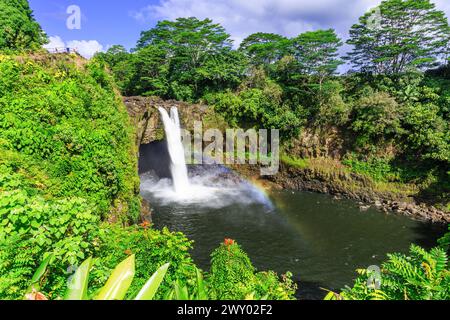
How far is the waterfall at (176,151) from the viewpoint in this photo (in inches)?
1017

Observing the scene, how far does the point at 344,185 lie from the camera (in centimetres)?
2448

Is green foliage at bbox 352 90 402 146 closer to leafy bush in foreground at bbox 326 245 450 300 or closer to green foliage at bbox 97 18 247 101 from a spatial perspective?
green foliage at bbox 97 18 247 101

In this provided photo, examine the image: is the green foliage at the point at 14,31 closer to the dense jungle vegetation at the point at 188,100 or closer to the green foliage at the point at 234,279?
the dense jungle vegetation at the point at 188,100

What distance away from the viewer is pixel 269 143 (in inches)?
1123

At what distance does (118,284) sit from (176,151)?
24.6 m

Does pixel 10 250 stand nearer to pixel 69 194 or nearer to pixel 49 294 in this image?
pixel 49 294

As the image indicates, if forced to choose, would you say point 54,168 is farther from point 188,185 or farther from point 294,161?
point 294,161

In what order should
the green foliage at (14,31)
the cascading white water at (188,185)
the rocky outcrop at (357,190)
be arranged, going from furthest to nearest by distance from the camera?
1. the cascading white water at (188,185)
2. the rocky outcrop at (357,190)
3. the green foliage at (14,31)

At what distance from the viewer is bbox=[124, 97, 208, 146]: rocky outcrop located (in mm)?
24219

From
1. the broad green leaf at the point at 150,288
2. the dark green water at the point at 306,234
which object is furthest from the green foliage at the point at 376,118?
the broad green leaf at the point at 150,288

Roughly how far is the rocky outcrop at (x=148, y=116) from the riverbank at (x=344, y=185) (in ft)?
24.4

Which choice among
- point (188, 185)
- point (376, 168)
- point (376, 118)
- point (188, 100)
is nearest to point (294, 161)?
point (376, 168)
